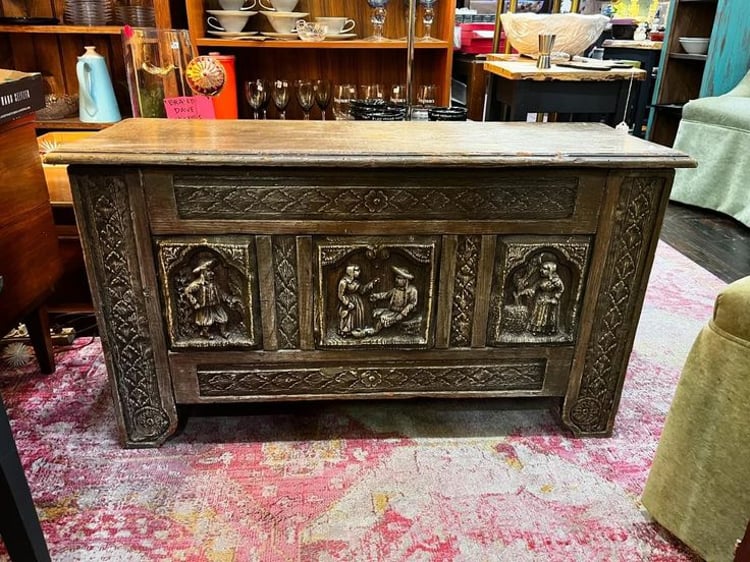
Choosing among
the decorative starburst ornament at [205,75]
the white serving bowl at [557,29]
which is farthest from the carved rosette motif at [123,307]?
the white serving bowl at [557,29]

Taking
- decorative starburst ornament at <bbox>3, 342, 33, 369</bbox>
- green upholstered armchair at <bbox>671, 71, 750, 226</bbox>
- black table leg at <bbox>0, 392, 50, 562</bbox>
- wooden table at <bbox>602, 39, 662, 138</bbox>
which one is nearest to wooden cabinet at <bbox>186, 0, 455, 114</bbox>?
decorative starburst ornament at <bbox>3, 342, 33, 369</bbox>

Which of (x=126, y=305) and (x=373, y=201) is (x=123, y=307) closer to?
(x=126, y=305)

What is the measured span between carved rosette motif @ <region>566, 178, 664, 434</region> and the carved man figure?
0.43 metres

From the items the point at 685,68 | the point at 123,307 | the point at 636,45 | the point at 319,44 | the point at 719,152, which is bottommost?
the point at 719,152

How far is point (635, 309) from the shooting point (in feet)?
4.48

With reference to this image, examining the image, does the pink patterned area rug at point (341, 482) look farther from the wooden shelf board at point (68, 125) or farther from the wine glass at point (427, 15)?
the wine glass at point (427, 15)

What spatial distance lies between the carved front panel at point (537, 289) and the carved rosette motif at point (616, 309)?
61 mm

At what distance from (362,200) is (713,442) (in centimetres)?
80

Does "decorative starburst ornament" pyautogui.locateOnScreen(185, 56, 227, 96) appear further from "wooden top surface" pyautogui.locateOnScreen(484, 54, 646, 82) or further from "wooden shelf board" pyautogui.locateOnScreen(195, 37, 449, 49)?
"wooden top surface" pyautogui.locateOnScreen(484, 54, 646, 82)

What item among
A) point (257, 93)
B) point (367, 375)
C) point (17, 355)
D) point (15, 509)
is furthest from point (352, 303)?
point (257, 93)

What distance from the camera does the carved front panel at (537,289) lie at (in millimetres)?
1300

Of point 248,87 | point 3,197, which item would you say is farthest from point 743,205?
point 3,197

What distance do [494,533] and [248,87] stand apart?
1813 millimetres

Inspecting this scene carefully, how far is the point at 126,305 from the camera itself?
129cm
